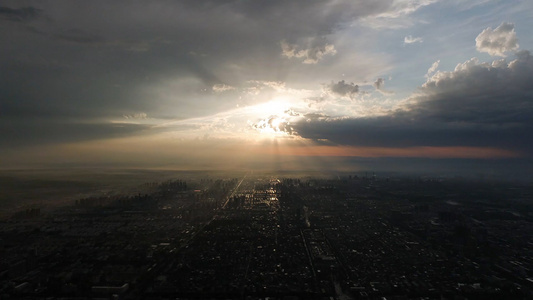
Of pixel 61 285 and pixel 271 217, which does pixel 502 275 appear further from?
pixel 61 285

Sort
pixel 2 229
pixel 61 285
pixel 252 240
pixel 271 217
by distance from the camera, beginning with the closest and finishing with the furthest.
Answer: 1. pixel 61 285
2. pixel 252 240
3. pixel 2 229
4. pixel 271 217

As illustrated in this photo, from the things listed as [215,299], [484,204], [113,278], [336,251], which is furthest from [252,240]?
[484,204]

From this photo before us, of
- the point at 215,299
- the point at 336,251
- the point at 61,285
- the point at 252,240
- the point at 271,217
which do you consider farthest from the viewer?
the point at 271,217

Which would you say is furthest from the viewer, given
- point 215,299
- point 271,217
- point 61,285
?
point 271,217

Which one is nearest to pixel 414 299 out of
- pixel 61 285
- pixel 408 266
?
pixel 408 266

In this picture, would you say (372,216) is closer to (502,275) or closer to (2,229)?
(502,275)

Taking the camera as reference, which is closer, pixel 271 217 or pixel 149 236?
pixel 149 236
